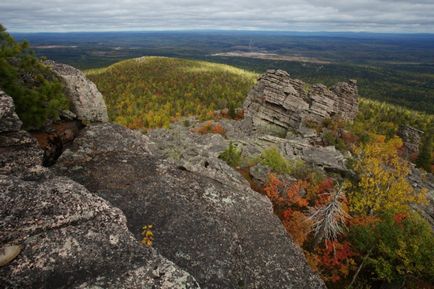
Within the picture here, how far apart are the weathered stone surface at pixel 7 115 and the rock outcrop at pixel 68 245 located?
352 centimetres

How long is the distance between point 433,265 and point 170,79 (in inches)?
5616

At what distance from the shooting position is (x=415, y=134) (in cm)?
9488

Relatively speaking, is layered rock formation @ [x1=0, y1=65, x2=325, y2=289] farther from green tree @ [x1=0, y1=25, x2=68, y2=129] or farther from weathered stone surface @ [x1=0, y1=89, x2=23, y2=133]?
green tree @ [x1=0, y1=25, x2=68, y2=129]

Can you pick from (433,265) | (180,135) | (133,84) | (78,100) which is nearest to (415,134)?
(180,135)

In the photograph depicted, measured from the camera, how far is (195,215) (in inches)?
661

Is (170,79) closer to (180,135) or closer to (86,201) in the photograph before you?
(180,135)

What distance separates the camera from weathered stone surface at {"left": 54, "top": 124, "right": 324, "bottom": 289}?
48.5 feet

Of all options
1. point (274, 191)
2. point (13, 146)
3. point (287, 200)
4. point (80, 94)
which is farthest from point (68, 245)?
point (287, 200)

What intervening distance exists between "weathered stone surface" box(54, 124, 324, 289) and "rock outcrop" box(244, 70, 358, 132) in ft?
197

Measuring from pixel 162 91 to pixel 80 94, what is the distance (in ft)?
386

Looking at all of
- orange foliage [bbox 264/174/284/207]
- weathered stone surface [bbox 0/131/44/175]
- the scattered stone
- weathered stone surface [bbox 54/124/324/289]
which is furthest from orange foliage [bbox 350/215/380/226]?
the scattered stone

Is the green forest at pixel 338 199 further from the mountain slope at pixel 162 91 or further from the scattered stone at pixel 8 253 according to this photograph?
the mountain slope at pixel 162 91

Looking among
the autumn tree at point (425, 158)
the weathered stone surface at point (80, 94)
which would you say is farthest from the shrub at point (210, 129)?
the autumn tree at point (425, 158)

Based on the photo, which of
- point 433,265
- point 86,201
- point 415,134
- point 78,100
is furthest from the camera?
point 415,134
